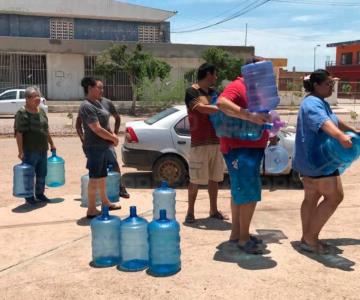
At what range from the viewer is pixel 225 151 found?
15.8 feet

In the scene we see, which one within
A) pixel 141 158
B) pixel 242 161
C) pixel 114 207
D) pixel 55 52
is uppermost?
pixel 55 52

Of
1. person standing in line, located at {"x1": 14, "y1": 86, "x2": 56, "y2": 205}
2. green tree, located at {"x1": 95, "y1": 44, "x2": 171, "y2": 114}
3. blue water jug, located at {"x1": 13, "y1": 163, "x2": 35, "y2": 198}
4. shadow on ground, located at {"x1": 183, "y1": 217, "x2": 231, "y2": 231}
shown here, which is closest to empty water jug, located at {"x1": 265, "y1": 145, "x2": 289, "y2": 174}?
shadow on ground, located at {"x1": 183, "y1": 217, "x2": 231, "y2": 231}

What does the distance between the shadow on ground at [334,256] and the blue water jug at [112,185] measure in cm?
286

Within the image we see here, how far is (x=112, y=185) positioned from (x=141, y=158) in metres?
1.36

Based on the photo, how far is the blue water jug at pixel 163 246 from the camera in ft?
14.1

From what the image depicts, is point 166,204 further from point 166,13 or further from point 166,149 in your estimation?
point 166,13

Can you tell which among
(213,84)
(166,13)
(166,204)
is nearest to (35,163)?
(166,204)

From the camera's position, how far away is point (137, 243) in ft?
14.8

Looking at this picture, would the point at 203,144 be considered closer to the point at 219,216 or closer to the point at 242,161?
the point at 219,216

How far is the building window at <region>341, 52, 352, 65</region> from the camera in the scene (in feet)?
193

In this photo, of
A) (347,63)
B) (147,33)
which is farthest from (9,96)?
(347,63)

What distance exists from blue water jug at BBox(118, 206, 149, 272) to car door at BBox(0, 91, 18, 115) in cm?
2067

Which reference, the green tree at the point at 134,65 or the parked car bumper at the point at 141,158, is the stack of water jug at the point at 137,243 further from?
the green tree at the point at 134,65

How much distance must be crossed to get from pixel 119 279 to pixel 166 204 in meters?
1.55
